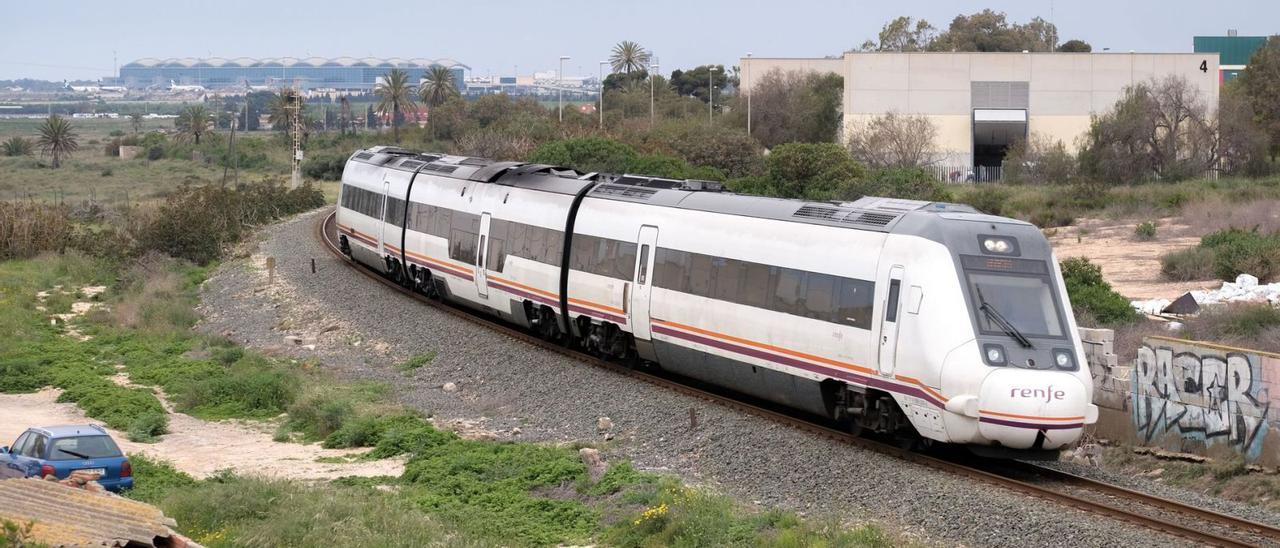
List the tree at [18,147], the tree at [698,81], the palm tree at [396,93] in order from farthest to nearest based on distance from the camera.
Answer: the tree at [698,81] → the tree at [18,147] → the palm tree at [396,93]

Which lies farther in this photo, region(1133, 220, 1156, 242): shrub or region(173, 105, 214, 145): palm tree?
region(173, 105, 214, 145): palm tree

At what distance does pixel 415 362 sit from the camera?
2588cm

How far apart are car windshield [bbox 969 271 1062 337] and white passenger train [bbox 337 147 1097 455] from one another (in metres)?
0.02

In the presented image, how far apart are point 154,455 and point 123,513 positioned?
8.66 m

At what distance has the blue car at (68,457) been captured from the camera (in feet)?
55.7

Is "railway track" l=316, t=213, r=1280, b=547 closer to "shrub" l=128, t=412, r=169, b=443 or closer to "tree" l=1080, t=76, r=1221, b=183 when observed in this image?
"shrub" l=128, t=412, r=169, b=443

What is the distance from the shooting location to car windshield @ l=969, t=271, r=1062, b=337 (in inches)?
604

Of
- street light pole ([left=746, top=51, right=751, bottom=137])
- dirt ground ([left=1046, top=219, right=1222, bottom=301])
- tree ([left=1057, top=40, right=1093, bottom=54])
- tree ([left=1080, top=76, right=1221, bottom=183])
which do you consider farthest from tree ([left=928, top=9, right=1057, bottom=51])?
dirt ground ([left=1046, top=219, right=1222, bottom=301])

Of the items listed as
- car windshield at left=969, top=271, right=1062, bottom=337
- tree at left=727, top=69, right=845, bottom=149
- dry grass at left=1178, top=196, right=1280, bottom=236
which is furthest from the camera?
tree at left=727, top=69, right=845, bottom=149

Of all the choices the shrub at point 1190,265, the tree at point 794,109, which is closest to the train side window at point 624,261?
the shrub at point 1190,265

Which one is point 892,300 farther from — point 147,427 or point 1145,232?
point 1145,232

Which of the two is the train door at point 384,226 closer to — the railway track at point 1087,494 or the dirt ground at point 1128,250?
the railway track at point 1087,494

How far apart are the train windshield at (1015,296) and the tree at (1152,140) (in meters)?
54.6

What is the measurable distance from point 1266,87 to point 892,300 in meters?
67.6
